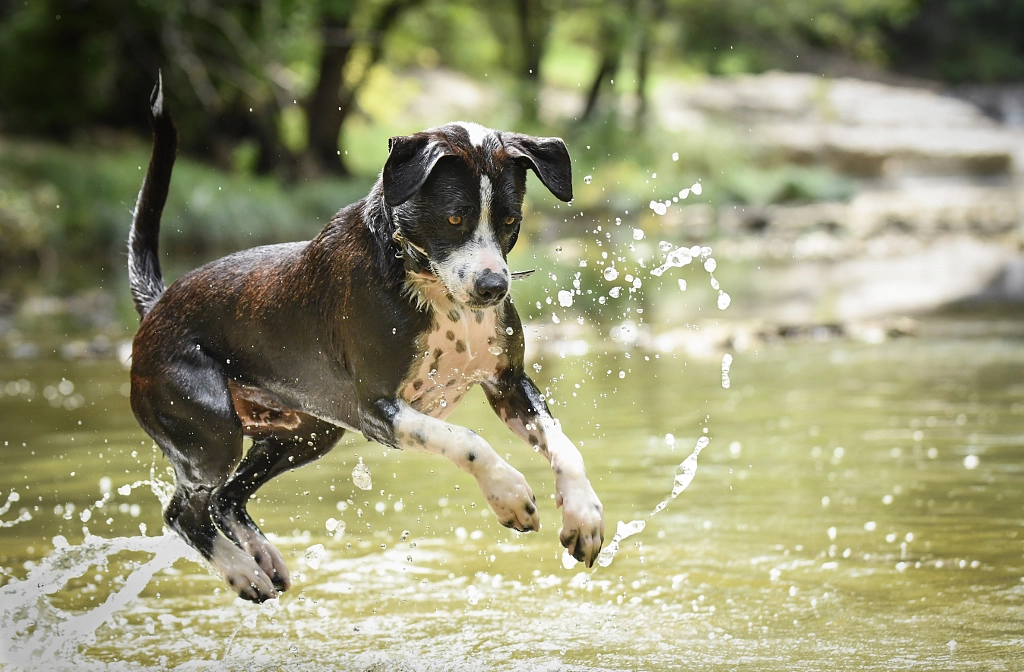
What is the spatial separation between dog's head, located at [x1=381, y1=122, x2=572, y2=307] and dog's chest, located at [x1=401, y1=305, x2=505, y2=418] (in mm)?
201

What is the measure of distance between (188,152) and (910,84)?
27.3 m

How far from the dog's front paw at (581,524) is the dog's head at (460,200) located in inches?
26.2

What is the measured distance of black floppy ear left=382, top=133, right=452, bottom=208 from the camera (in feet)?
12.8

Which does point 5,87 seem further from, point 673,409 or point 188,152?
point 673,409

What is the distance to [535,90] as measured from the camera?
29.6 m

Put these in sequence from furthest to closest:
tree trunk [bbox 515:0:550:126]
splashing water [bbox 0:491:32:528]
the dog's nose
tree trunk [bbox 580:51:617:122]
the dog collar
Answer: tree trunk [bbox 580:51:617:122] < tree trunk [bbox 515:0:550:126] < splashing water [bbox 0:491:32:528] < the dog collar < the dog's nose

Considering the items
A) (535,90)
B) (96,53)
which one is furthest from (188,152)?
(535,90)

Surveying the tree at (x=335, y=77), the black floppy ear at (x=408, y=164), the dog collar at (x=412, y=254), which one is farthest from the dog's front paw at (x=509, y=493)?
the tree at (x=335, y=77)

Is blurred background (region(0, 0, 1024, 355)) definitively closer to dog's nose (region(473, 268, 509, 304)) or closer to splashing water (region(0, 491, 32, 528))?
splashing water (region(0, 491, 32, 528))

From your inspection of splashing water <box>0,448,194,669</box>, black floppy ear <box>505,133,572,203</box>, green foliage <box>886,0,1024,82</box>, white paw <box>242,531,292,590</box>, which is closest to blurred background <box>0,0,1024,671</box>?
splashing water <box>0,448,194,669</box>

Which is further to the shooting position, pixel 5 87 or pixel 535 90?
pixel 535 90

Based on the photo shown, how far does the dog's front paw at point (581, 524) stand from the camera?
3.91 m

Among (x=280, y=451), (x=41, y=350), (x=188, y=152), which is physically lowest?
(x=280, y=451)

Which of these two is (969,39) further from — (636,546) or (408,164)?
(408,164)
